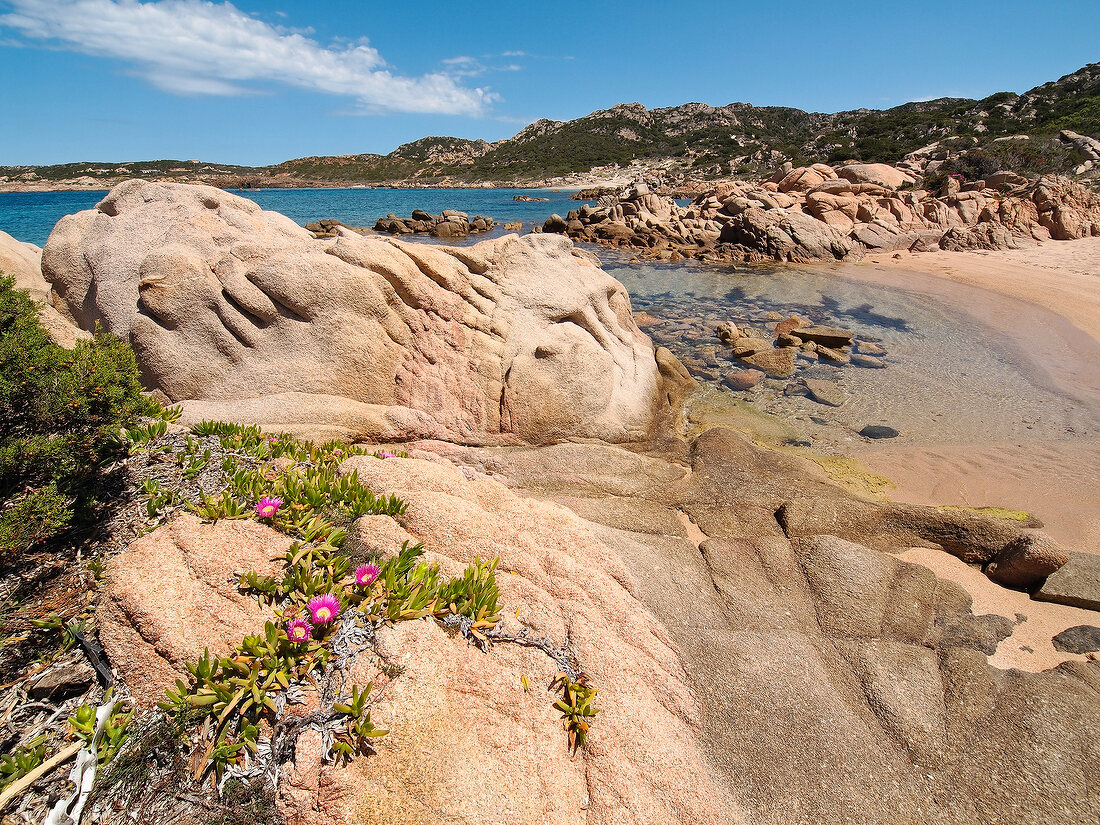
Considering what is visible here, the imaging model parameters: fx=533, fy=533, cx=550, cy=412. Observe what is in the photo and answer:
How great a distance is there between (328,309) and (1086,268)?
96.4 ft

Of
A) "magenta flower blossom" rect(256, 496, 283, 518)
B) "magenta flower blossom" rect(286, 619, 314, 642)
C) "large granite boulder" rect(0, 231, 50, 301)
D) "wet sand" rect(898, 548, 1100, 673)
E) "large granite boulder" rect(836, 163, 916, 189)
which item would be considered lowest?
"wet sand" rect(898, 548, 1100, 673)

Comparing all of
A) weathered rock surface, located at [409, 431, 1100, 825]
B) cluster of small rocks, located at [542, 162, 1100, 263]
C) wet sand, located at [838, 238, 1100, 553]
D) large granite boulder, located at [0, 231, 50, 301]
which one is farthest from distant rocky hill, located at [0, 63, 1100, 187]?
large granite boulder, located at [0, 231, 50, 301]

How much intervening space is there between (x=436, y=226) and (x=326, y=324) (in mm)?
35695

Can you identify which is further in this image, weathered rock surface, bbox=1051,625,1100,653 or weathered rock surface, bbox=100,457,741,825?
weathered rock surface, bbox=1051,625,1100,653

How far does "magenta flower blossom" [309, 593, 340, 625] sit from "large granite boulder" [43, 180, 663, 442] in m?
3.72

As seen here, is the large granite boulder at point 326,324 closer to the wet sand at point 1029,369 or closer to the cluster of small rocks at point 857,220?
the wet sand at point 1029,369

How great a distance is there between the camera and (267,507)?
382 centimetres

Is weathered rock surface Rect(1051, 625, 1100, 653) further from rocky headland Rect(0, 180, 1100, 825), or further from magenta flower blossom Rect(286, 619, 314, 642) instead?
magenta flower blossom Rect(286, 619, 314, 642)

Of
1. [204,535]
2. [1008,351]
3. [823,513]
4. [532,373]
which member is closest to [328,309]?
[532,373]

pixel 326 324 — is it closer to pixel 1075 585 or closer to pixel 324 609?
pixel 324 609

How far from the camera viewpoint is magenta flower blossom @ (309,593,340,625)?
307 centimetres

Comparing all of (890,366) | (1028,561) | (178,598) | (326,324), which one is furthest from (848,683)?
(890,366)

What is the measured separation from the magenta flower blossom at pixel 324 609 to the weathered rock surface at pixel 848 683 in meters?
2.64

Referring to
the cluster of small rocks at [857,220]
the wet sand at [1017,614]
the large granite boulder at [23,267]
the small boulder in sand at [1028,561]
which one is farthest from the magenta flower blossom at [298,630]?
the cluster of small rocks at [857,220]
